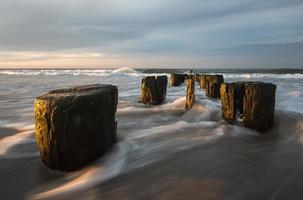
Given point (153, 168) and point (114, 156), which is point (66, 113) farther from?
point (153, 168)

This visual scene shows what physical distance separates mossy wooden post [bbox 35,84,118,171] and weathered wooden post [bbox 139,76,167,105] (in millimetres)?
4804

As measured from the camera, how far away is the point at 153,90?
8570 millimetres

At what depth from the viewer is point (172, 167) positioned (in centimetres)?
378

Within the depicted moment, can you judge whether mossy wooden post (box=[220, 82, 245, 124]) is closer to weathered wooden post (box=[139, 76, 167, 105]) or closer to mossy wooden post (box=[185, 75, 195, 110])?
mossy wooden post (box=[185, 75, 195, 110])

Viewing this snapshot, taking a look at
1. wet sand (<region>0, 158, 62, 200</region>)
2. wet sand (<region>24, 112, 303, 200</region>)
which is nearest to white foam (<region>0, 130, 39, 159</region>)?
wet sand (<region>0, 158, 62, 200</region>)

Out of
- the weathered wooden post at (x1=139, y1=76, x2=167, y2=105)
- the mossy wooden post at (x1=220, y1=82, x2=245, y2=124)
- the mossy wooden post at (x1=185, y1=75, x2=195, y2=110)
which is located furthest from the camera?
the weathered wooden post at (x1=139, y1=76, x2=167, y2=105)

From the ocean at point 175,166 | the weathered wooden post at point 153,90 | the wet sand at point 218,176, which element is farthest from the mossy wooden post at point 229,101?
the weathered wooden post at point 153,90

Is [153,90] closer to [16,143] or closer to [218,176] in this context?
[16,143]

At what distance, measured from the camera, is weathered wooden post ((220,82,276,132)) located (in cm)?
497

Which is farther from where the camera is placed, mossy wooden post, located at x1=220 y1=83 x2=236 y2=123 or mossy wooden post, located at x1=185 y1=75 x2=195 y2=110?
mossy wooden post, located at x1=185 y1=75 x2=195 y2=110

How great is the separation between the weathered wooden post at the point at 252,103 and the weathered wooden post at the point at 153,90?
3195 mm

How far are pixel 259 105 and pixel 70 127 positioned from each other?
9.89ft

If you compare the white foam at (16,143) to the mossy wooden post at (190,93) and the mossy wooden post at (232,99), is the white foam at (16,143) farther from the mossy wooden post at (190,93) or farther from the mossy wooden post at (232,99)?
the mossy wooden post at (190,93)

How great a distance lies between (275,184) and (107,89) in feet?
7.09
